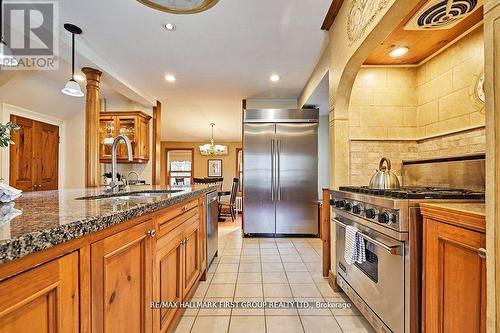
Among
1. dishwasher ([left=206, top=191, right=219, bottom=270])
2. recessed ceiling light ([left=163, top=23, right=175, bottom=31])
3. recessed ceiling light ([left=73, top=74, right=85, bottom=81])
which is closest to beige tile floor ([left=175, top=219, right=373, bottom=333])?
dishwasher ([left=206, top=191, right=219, bottom=270])

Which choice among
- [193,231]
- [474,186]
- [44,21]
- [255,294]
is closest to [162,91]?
[44,21]

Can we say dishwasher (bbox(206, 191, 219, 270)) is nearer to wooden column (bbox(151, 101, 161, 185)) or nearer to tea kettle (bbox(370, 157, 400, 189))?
tea kettle (bbox(370, 157, 400, 189))

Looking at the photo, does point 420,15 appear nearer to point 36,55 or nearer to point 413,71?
point 413,71

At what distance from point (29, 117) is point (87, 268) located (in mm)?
4872

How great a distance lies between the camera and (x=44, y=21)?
7.90 feet

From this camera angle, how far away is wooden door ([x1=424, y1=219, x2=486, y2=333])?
991 mm

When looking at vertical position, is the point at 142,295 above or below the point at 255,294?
above

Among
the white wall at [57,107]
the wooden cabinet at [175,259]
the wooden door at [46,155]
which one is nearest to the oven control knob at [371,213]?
the wooden cabinet at [175,259]

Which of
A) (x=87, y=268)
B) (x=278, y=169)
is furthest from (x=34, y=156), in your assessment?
(x=87, y=268)

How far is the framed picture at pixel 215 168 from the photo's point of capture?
9172 mm

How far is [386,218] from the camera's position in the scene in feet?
4.86

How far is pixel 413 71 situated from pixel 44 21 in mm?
3512

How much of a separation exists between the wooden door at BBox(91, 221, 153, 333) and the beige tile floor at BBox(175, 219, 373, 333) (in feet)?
2.56

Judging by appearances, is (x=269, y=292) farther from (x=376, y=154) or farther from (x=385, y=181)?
(x=376, y=154)
